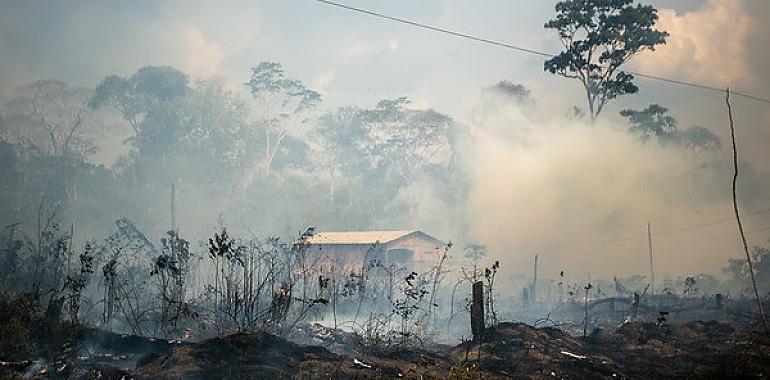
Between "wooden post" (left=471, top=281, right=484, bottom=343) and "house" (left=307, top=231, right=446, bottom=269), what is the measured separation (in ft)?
66.8

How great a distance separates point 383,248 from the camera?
3459 cm

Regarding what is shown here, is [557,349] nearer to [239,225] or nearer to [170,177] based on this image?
[239,225]

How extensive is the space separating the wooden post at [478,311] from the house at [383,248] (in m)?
20.4

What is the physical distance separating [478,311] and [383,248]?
22.4 metres

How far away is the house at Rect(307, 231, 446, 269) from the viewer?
3403cm

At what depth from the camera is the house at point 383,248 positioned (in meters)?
34.0

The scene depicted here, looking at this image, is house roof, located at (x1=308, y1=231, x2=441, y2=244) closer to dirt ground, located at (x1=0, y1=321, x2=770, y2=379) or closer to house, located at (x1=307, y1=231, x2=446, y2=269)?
house, located at (x1=307, y1=231, x2=446, y2=269)

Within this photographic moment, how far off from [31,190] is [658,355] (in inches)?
1165

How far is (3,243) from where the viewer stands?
855 inches

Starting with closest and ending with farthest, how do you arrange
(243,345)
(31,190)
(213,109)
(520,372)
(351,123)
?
(243,345) → (520,372) → (31,190) → (213,109) → (351,123)

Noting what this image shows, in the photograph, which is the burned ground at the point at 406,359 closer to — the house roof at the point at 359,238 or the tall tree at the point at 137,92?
the house roof at the point at 359,238

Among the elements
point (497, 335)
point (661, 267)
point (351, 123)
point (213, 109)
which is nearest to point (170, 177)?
point (213, 109)

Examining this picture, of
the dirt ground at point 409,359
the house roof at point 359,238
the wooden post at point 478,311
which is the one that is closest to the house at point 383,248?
the house roof at point 359,238

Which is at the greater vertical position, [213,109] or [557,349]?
[213,109]
